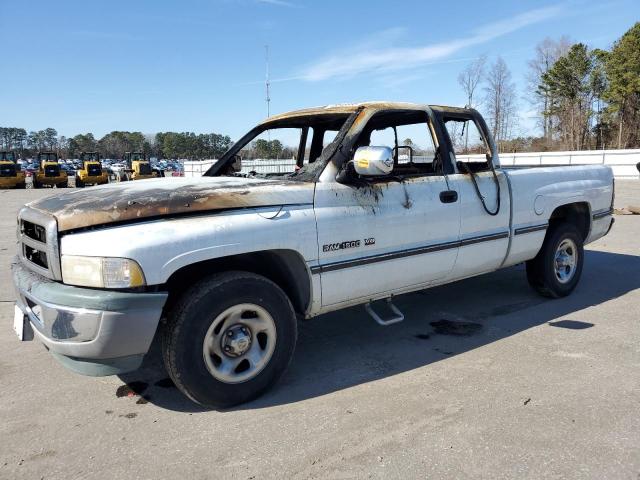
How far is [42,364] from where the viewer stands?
154 inches

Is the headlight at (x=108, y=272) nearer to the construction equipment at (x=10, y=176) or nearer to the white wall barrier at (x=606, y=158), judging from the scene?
the white wall barrier at (x=606, y=158)

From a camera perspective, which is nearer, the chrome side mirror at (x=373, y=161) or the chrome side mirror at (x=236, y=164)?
the chrome side mirror at (x=373, y=161)

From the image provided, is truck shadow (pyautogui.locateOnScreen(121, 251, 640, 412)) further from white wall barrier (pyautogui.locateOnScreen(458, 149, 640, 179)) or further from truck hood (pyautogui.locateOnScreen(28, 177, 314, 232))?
white wall barrier (pyautogui.locateOnScreen(458, 149, 640, 179))

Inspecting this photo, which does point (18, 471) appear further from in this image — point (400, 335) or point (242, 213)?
point (400, 335)

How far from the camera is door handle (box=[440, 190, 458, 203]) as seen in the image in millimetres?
4137

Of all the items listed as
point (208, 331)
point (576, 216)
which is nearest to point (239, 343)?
point (208, 331)

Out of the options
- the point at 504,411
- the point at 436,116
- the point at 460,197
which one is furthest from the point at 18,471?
the point at 436,116

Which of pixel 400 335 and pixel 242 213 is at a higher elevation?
pixel 242 213

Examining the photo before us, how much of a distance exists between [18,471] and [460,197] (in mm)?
3560

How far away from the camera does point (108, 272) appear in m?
2.74

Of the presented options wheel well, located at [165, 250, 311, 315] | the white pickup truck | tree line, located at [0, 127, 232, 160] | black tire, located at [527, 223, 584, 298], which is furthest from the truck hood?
tree line, located at [0, 127, 232, 160]

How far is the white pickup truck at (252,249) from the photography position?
2.78m

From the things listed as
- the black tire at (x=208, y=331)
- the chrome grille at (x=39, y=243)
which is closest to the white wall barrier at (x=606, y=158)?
the black tire at (x=208, y=331)

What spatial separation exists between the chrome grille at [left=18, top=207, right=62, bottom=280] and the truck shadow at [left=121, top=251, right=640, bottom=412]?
1.05 m
